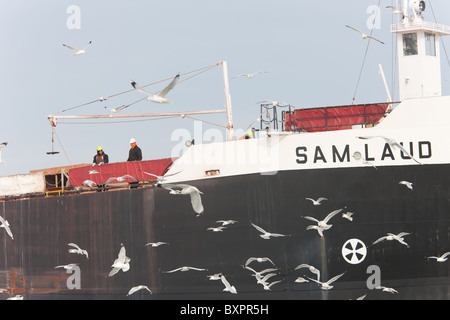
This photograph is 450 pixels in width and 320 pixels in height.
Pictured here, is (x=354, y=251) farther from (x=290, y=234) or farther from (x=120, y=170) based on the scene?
(x=120, y=170)

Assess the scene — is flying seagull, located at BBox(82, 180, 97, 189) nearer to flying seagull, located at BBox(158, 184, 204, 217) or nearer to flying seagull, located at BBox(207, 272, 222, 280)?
flying seagull, located at BBox(158, 184, 204, 217)

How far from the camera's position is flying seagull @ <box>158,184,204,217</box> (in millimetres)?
25500

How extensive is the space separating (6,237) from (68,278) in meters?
4.33

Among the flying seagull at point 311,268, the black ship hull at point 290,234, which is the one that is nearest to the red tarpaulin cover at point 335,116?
the black ship hull at point 290,234

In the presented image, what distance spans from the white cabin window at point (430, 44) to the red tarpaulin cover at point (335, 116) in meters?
5.18

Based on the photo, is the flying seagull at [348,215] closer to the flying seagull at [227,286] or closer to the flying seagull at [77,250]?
the flying seagull at [227,286]

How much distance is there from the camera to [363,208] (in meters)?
24.0

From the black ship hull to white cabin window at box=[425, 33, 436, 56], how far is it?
703 centimetres

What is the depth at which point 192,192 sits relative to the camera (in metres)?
25.7

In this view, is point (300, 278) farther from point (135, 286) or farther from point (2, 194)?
point (2, 194)

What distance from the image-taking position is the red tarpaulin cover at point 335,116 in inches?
998

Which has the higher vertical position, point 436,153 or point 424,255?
point 436,153

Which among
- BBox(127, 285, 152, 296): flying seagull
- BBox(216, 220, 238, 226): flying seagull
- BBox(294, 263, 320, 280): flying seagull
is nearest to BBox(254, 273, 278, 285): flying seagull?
BBox(294, 263, 320, 280): flying seagull
